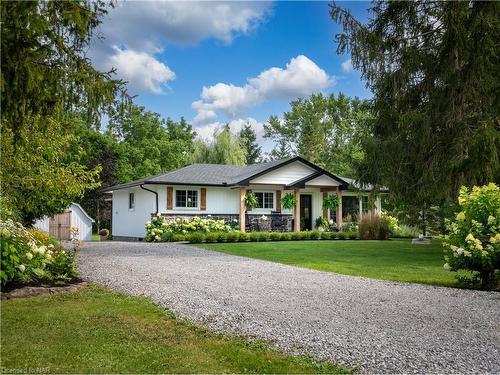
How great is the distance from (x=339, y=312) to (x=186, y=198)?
18.3m

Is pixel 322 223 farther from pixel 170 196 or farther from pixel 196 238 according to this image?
pixel 196 238

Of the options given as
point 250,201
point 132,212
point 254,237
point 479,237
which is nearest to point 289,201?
point 250,201

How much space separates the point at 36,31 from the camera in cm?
392

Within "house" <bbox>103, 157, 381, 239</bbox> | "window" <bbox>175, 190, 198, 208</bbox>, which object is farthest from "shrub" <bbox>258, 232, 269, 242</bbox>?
"window" <bbox>175, 190, 198, 208</bbox>

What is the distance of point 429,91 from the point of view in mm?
14781

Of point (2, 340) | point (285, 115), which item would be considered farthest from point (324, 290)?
point (285, 115)

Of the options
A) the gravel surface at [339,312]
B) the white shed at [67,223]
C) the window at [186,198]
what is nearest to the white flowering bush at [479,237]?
the gravel surface at [339,312]

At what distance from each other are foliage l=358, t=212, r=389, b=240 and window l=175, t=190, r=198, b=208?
8151 millimetres

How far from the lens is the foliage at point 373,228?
76.0 feet

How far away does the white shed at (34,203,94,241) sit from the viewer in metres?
24.0

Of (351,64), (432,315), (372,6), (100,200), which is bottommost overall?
(432,315)

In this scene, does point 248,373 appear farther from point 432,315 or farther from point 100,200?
point 100,200

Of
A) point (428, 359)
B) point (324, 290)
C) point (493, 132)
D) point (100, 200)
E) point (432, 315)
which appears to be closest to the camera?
point (428, 359)

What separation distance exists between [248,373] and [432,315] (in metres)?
3.23
